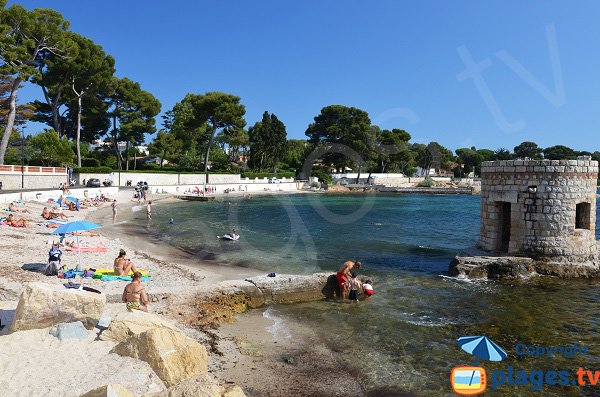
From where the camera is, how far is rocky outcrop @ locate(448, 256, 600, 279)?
17.5m

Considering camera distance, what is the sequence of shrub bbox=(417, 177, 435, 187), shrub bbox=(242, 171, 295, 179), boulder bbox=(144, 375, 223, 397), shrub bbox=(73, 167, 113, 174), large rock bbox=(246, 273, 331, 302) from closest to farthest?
boulder bbox=(144, 375, 223, 397)
large rock bbox=(246, 273, 331, 302)
shrub bbox=(73, 167, 113, 174)
shrub bbox=(242, 171, 295, 179)
shrub bbox=(417, 177, 435, 187)

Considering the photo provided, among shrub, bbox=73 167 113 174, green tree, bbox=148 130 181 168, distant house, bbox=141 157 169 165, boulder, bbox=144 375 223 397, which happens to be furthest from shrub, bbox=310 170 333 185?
boulder, bbox=144 375 223 397

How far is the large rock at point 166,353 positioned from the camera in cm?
706

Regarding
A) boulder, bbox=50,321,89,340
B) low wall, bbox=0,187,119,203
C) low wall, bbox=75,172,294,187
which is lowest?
boulder, bbox=50,321,89,340

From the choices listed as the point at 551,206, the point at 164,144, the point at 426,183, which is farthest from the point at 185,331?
the point at 426,183

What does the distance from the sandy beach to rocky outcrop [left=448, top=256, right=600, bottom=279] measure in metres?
9.25

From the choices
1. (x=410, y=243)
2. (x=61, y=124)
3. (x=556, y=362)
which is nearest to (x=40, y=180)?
(x=61, y=124)

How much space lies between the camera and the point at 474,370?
31.2ft

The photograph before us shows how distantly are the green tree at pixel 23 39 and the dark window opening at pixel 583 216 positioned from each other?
46389mm

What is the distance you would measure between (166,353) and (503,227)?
18940 mm

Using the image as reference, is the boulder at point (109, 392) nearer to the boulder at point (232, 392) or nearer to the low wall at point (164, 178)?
the boulder at point (232, 392)

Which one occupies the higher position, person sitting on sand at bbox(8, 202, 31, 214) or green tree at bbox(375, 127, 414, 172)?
green tree at bbox(375, 127, 414, 172)

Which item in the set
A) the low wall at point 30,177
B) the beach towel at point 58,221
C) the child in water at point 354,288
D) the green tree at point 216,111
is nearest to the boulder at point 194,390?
the child in water at point 354,288

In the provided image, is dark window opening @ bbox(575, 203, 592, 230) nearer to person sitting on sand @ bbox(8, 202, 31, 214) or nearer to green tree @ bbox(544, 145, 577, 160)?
person sitting on sand @ bbox(8, 202, 31, 214)
